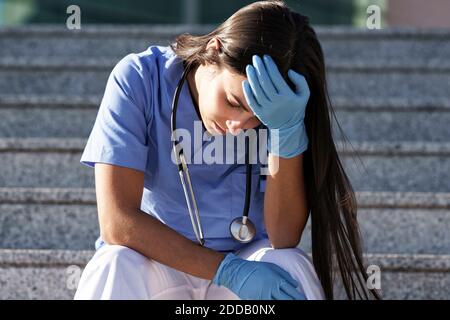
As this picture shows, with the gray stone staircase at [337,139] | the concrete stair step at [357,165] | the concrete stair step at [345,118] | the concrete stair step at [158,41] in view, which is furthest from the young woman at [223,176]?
the concrete stair step at [158,41]

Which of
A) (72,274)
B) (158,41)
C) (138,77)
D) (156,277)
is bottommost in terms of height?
(72,274)

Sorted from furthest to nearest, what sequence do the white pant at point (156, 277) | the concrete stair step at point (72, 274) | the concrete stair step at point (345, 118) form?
the concrete stair step at point (345, 118)
the concrete stair step at point (72, 274)
the white pant at point (156, 277)

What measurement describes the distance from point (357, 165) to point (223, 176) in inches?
30.8

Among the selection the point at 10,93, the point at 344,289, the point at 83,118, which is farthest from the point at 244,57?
the point at 10,93

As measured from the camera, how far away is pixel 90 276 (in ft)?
5.39

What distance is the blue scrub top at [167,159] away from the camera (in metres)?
1.83

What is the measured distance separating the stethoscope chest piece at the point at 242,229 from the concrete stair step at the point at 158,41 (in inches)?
61.7

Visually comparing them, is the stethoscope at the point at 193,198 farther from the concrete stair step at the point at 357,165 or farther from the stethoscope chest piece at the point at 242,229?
the concrete stair step at the point at 357,165

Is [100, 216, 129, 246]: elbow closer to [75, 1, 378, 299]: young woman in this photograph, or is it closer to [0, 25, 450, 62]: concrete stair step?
[75, 1, 378, 299]: young woman

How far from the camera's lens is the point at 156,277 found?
1751 millimetres

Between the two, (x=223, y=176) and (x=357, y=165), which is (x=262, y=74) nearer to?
(x=223, y=176)

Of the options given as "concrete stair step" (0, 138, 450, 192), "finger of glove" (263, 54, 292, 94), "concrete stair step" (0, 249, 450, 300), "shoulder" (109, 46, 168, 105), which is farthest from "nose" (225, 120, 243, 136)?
"concrete stair step" (0, 138, 450, 192)

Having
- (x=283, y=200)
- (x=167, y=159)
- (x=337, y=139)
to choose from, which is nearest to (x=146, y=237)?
(x=167, y=159)
